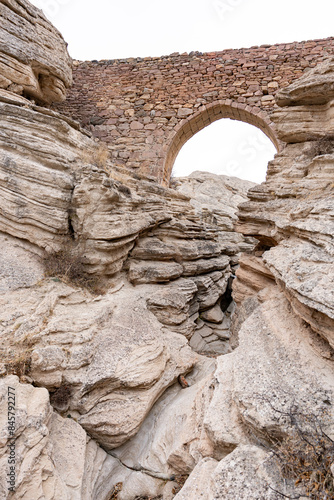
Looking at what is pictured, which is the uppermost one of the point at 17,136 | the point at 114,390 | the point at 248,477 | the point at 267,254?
the point at 17,136

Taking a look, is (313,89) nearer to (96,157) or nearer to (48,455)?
(96,157)

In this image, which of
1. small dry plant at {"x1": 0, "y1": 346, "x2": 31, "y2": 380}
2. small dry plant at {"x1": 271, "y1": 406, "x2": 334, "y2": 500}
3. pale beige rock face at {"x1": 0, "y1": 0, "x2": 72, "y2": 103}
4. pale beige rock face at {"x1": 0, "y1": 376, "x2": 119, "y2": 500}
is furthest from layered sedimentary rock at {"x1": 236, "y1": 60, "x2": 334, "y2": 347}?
pale beige rock face at {"x1": 0, "y1": 0, "x2": 72, "y2": 103}

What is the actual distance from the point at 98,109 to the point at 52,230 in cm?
794

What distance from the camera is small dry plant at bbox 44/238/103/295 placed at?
424cm

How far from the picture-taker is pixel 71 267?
441 cm

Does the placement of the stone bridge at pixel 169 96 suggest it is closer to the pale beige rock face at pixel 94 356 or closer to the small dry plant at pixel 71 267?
the small dry plant at pixel 71 267

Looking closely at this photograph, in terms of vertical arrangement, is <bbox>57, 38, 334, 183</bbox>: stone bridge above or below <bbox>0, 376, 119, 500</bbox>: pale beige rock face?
above

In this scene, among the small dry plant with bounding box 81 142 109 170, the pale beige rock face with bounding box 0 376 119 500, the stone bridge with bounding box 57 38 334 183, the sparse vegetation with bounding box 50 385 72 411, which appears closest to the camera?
the pale beige rock face with bounding box 0 376 119 500

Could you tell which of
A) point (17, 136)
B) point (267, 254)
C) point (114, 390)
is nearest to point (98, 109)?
point (17, 136)

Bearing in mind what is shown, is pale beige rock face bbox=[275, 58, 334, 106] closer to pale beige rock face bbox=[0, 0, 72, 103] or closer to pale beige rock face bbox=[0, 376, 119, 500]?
pale beige rock face bbox=[0, 0, 72, 103]

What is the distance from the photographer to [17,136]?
455 centimetres

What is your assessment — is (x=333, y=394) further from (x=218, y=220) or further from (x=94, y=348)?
(x=218, y=220)

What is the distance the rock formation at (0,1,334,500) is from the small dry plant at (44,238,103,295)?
0.10 ft

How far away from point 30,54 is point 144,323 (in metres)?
6.54
